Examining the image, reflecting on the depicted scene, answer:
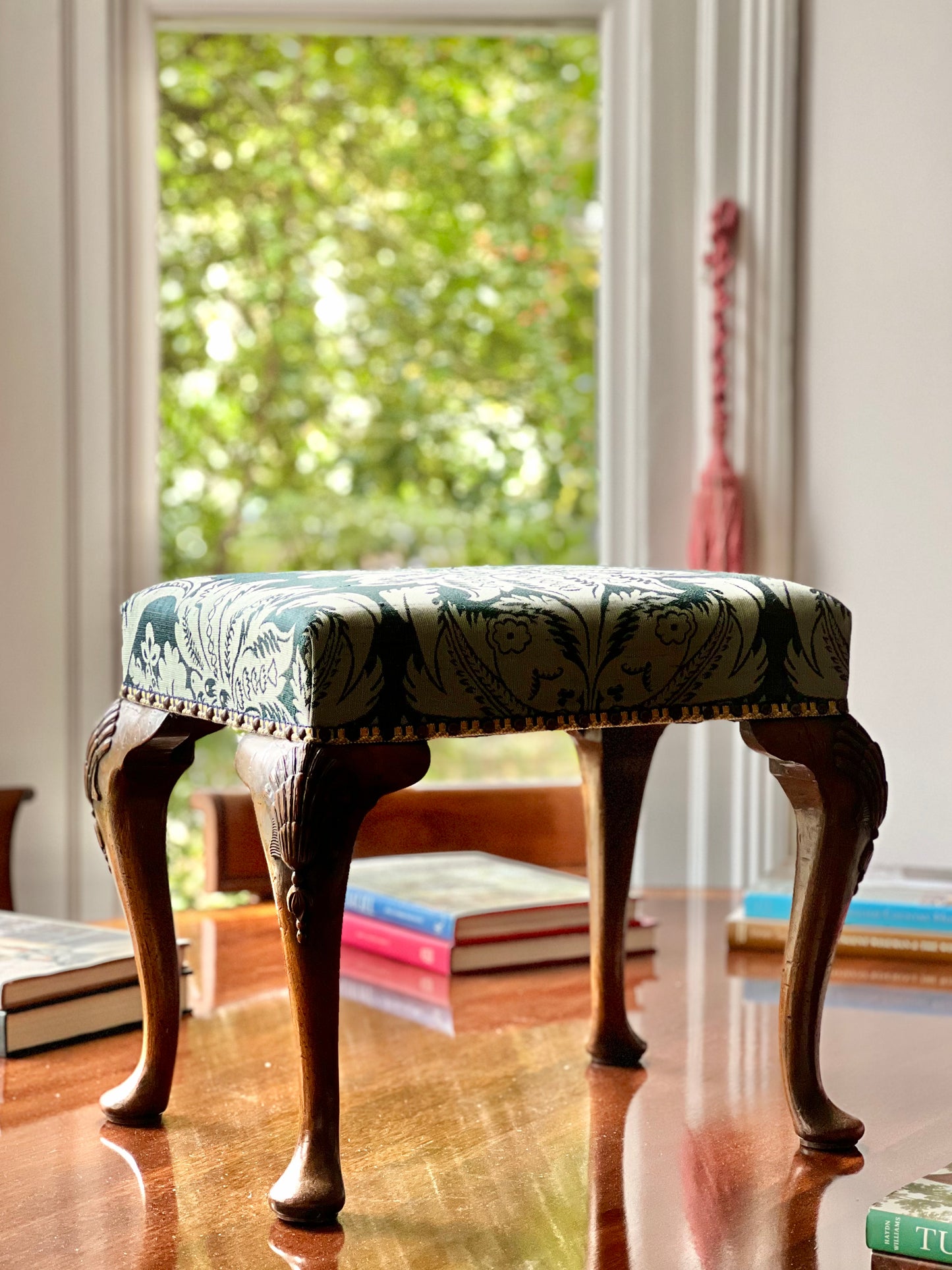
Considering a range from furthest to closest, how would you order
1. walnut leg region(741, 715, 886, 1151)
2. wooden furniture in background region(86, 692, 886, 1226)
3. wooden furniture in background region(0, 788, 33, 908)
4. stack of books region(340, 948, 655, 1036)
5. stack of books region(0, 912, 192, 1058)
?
wooden furniture in background region(0, 788, 33, 908)
stack of books region(340, 948, 655, 1036)
stack of books region(0, 912, 192, 1058)
walnut leg region(741, 715, 886, 1151)
wooden furniture in background region(86, 692, 886, 1226)

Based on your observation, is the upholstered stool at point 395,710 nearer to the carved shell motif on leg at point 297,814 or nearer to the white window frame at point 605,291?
the carved shell motif on leg at point 297,814

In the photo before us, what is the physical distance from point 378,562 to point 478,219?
34.2 inches

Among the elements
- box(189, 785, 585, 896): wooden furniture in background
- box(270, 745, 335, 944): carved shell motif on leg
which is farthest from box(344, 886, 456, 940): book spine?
box(270, 745, 335, 944): carved shell motif on leg

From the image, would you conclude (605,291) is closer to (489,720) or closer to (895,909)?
(895,909)

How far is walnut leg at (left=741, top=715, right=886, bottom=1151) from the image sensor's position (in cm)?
102

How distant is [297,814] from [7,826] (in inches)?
40.8

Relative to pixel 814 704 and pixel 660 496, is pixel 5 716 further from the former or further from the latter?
pixel 814 704

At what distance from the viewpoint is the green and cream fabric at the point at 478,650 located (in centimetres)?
84

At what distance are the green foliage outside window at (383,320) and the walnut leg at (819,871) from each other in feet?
6.88

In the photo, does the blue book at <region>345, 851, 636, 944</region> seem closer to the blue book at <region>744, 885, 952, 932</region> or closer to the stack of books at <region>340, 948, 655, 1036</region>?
the stack of books at <region>340, 948, 655, 1036</region>

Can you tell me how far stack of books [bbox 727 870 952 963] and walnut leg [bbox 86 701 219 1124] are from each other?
74 cm

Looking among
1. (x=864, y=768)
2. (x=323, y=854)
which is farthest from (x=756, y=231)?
(x=323, y=854)

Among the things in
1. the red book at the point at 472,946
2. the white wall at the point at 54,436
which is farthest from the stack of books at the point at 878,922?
the white wall at the point at 54,436

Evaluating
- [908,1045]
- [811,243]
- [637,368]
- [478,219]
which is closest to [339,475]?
[478,219]
